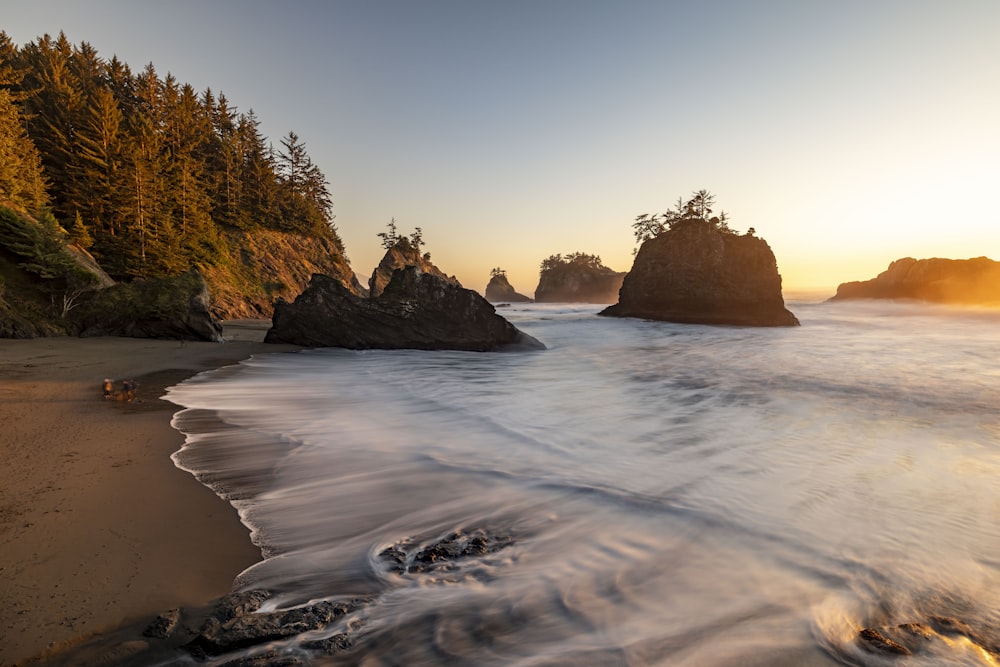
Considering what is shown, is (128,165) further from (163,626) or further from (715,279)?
(715,279)

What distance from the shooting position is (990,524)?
4133 millimetres

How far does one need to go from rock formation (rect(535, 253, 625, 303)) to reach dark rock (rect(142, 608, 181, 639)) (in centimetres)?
9556

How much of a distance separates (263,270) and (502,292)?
87966 millimetres

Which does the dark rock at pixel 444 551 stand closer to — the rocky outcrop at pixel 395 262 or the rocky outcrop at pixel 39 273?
the rocky outcrop at pixel 39 273

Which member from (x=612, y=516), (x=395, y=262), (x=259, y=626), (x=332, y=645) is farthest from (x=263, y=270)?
(x=332, y=645)

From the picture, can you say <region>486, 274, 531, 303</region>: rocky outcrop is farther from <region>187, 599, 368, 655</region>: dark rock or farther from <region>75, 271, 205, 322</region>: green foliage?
<region>187, 599, 368, 655</region>: dark rock

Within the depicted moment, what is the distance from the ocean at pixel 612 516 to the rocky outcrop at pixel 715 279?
24.2 m

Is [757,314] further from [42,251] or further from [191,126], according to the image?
[191,126]

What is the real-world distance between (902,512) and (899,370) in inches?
513

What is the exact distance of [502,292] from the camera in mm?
120000

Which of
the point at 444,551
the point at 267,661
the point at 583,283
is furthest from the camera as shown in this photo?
the point at 583,283

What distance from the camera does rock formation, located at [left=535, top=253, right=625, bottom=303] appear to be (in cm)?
9638

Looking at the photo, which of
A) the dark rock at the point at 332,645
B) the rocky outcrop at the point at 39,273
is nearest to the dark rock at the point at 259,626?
the dark rock at the point at 332,645

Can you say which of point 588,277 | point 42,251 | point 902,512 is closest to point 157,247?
point 42,251
